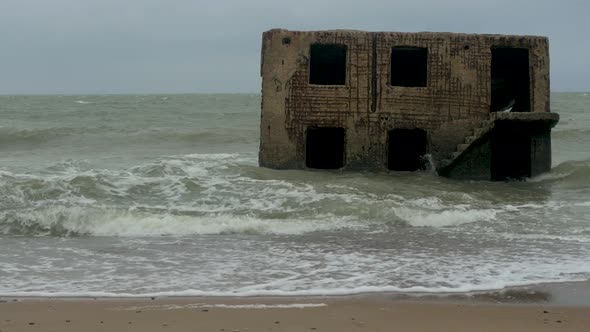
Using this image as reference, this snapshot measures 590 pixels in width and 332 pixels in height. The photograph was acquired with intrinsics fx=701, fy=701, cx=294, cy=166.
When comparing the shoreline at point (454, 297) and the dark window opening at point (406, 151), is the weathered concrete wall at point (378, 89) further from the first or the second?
the shoreline at point (454, 297)

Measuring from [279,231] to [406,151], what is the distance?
22.5 feet

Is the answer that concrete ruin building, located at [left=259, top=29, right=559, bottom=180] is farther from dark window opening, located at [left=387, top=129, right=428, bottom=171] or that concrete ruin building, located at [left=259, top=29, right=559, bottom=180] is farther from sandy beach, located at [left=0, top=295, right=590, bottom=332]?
sandy beach, located at [left=0, top=295, right=590, bottom=332]

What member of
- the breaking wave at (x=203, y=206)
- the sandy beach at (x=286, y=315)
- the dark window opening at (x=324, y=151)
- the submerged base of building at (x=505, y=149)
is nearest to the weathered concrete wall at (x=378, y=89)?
the submerged base of building at (x=505, y=149)

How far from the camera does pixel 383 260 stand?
23.5 feet

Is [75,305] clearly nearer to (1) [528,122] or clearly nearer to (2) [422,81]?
(1) [528,122]

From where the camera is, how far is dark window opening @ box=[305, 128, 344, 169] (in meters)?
15.3

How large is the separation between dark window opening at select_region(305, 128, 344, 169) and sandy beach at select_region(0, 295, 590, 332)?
9.66 metres

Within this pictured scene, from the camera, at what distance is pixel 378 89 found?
43.3 ft

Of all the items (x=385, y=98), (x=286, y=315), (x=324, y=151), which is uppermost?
(x=385, y=98)

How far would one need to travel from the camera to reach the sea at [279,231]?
635 centimetres

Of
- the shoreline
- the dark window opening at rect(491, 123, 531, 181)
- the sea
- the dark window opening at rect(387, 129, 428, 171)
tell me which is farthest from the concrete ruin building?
the shoreline

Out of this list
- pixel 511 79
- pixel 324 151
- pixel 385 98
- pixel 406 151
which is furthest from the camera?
pixel 324 151

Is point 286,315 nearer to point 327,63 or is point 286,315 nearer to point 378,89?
point 378,89

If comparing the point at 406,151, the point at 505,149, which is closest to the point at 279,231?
the point at 406,151
